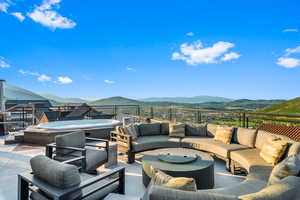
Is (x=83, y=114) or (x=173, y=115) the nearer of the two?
(x=173, y=115)

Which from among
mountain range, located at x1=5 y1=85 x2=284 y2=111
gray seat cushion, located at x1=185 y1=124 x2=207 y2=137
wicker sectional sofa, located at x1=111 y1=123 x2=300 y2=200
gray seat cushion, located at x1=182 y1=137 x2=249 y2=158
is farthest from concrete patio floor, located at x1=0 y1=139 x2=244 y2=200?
mountain range, located at x1=5 y1=85 x2=284 y2=111

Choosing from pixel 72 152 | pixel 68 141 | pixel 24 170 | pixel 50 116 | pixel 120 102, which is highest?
pixel 120 102

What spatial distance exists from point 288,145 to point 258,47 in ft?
27.2

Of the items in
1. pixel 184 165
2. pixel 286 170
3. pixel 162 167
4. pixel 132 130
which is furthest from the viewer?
pixel 132 130

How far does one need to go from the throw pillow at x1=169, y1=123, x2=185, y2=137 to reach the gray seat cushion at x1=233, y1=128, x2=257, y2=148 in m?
1.30

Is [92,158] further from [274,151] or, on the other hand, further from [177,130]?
[274,151]

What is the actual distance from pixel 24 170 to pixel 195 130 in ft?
13.2

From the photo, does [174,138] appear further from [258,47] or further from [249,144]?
[258,47]

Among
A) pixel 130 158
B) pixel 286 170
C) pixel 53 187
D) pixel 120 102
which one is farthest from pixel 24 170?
pixel 120 102

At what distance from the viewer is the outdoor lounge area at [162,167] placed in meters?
1.47

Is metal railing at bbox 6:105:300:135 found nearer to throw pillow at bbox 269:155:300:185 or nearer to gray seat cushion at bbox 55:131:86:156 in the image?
throw pillow at bbox 269:155:300:185

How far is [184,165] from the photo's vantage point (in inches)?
115

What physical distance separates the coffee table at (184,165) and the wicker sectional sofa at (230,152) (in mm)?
590

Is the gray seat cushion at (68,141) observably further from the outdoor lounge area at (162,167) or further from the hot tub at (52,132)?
the hot tub at (52,132)
